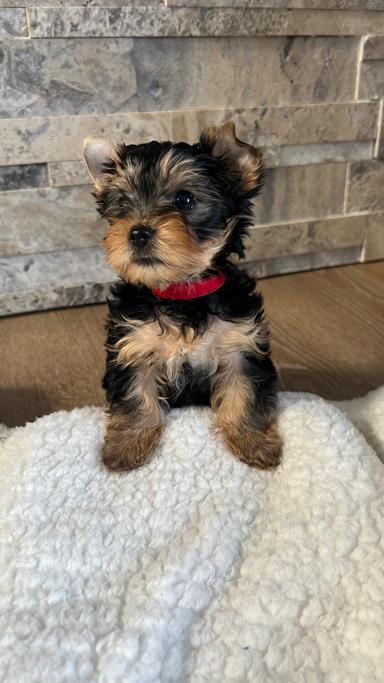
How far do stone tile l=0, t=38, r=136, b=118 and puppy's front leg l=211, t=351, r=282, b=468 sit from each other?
5.31 feet

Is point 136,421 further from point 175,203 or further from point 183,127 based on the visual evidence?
point 183,127

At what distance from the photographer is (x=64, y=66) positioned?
280cm

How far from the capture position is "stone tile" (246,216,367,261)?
3.42 m

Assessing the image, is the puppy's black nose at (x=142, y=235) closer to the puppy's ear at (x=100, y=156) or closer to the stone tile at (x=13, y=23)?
the puppy's ear at (x=100, y=156)

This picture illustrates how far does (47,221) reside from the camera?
3.03 meters

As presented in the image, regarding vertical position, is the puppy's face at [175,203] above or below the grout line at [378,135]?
above

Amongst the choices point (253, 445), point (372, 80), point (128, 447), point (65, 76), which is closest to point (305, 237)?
point (372, 80)

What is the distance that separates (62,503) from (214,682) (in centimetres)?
58

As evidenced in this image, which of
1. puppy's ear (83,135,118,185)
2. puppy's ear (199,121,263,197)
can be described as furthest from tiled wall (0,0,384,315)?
puppy's ear (199,121,263,197)

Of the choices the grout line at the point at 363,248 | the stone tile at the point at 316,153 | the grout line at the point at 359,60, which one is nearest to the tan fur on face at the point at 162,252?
the stone tile at the point at 316,153

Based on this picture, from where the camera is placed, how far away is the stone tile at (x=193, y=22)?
272 centimetres

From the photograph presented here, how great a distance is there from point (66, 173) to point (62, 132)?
17cm

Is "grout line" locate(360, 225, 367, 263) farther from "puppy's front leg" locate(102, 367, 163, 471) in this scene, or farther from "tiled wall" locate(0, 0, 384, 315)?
"puppy's front leg" locate(102, 367, 163, 471)

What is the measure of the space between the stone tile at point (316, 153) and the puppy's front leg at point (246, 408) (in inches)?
66.5
